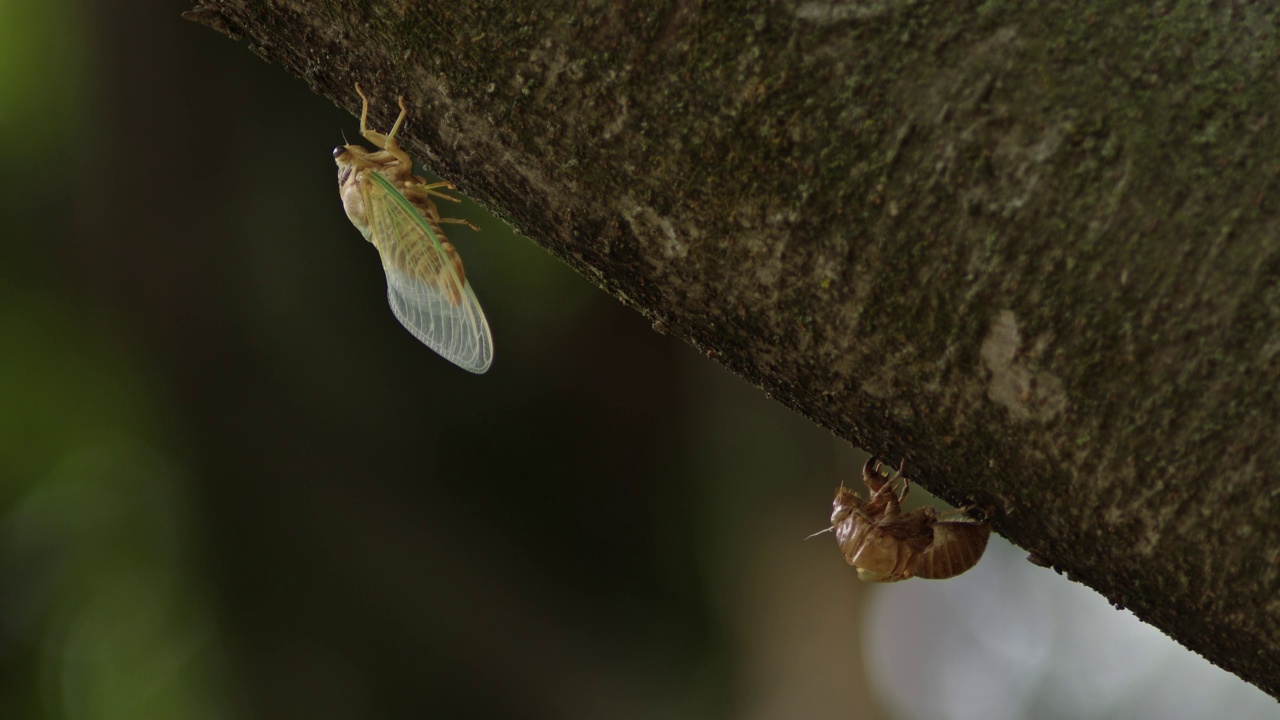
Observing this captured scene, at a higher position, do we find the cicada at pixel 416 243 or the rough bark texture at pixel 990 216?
the rough bark texture at pixel 990 216

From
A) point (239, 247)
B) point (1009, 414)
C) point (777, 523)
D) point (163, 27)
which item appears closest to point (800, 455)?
point (777, 523)

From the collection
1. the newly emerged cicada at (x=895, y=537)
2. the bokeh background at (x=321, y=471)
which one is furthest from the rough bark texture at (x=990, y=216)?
the bokeh background at (x=321, y=471)

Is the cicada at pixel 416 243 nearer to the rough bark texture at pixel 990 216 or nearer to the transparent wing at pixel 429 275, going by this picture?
the transparent wing at pixel 429 275

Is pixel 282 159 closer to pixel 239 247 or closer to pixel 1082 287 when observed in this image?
pixel 239 247

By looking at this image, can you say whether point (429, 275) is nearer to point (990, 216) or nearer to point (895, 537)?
point (895, 537)

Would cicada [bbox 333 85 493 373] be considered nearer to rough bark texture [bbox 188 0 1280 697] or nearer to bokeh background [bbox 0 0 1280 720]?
rough bark texture [bbox 188 0 1280 697]

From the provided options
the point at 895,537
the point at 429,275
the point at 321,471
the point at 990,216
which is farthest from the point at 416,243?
the point at 321,471
